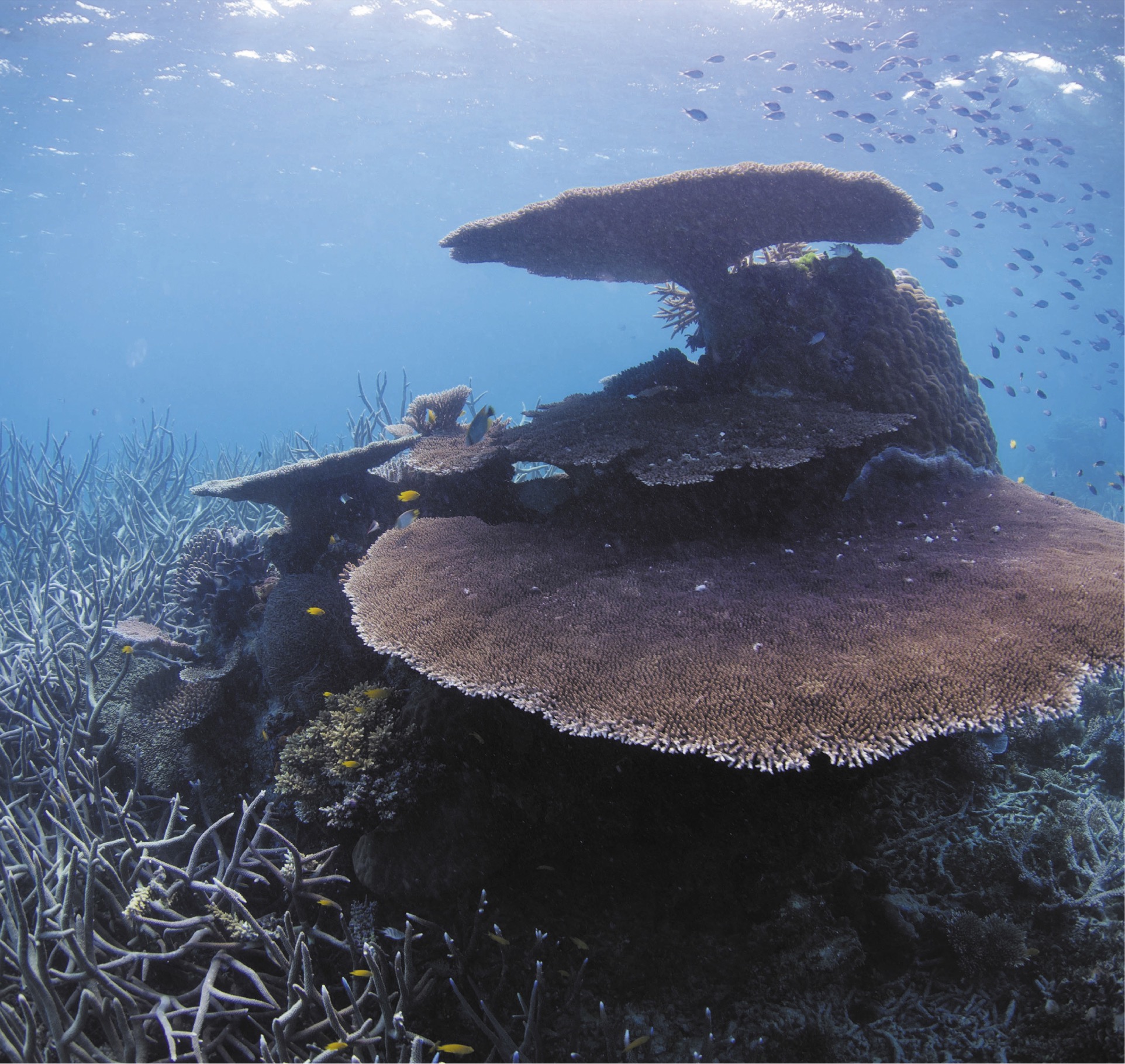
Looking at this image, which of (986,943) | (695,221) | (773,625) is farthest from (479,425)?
(986,943)

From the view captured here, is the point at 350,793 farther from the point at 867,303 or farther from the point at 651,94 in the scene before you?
the point at 651,94

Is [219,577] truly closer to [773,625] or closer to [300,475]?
[300,475]

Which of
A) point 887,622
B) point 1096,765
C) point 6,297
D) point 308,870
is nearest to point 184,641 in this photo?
point 308,870

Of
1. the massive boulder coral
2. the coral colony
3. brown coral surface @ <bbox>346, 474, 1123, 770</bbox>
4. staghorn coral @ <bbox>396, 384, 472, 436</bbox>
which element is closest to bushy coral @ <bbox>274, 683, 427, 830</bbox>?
the coral colony

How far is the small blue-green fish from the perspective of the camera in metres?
4.85

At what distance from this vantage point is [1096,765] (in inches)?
183

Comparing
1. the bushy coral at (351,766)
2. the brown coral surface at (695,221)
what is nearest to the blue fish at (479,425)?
the brown coral surface at (695,221)

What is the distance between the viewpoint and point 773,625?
297 cm

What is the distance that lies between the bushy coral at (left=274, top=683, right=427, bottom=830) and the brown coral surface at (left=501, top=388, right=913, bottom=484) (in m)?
2.15

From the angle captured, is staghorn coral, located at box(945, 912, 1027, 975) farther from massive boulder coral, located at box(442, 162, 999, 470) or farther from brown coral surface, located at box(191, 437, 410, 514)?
brown coral surface, located at box(191, 437, 410, 514)

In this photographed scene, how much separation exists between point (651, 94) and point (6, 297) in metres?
79.0

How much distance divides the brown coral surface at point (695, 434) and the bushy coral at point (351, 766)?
215cm

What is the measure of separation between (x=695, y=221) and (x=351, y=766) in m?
4.86

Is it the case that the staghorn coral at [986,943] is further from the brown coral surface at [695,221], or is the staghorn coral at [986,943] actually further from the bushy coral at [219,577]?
the bushy coral at [219,577]
